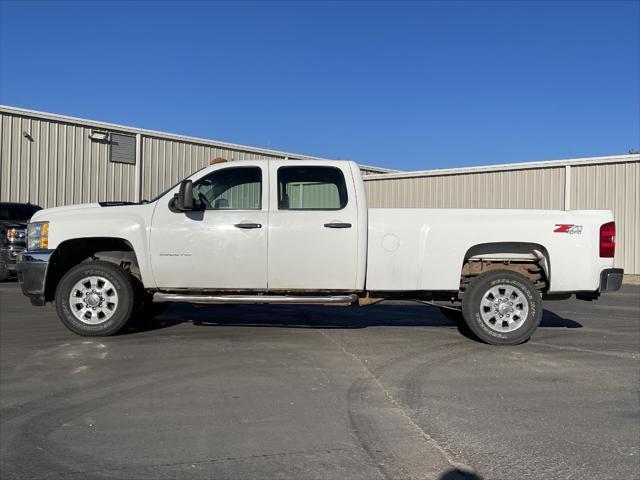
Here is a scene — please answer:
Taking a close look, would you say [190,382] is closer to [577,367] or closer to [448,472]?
[448,472]

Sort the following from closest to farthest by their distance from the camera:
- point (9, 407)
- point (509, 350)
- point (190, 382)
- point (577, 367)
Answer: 1. point (9, 407)
2. point (190, 382)
3. point (577, 367)
4. point (509, 350)

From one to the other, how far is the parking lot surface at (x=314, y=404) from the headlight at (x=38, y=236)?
1114 millimetres

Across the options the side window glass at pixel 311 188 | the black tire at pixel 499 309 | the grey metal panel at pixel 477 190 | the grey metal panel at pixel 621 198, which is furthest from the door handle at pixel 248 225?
the grey metal panel at pixel 477 190

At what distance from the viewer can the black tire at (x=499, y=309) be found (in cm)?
696

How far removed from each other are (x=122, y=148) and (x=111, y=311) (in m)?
14.8

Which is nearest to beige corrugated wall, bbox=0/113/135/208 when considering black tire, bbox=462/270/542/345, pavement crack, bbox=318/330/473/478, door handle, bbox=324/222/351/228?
door handle, bbox=324/222/351/228

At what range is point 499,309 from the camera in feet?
23.0

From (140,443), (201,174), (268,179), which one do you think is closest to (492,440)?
(140,443)

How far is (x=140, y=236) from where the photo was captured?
23.1 ft

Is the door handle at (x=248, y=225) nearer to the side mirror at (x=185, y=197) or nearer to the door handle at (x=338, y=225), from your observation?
the side mirror at (x=185, y=197)

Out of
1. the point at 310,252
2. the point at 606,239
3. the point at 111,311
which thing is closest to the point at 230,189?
the point at 310,252

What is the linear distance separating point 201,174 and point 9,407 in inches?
137

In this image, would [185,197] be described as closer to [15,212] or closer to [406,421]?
[406,421]

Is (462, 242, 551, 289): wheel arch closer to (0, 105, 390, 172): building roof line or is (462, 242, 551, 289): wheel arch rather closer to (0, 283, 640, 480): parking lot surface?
(0, 283, 640, 480): parking lot surface
